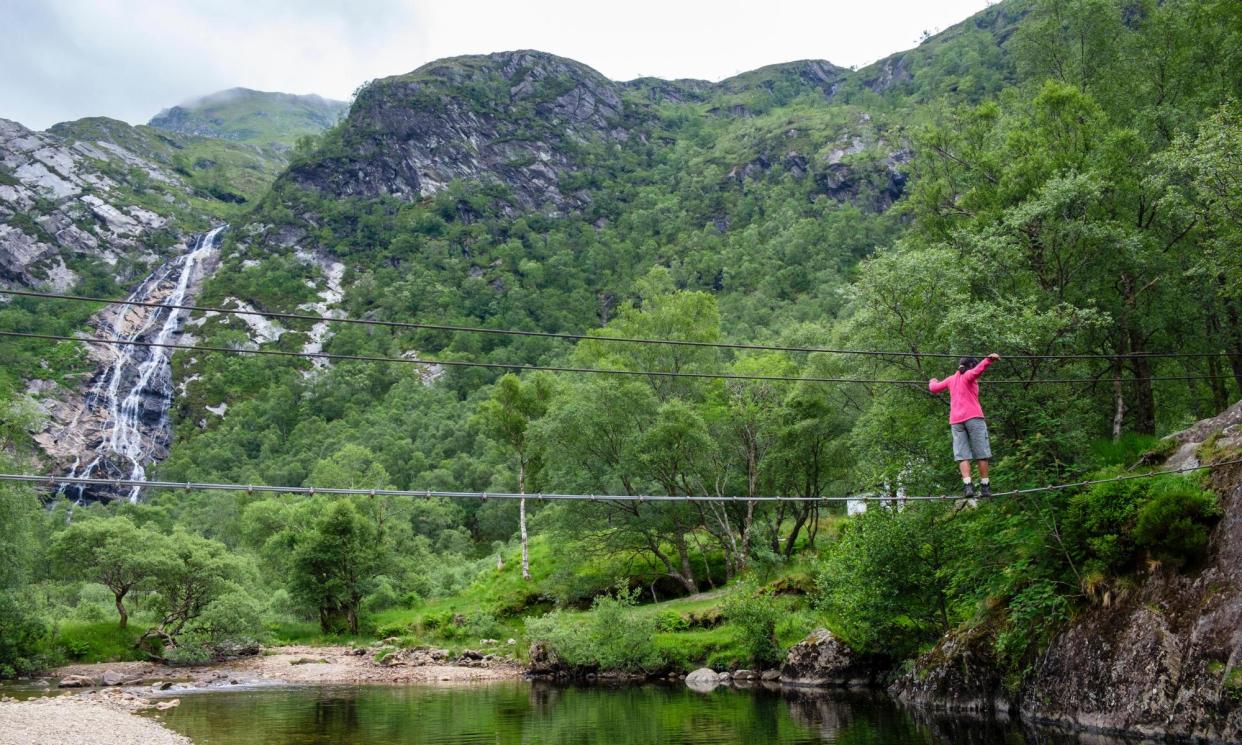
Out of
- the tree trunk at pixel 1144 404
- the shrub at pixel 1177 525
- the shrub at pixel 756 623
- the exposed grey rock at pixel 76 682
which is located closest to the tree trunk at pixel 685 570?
the shrub at pixel 756 623

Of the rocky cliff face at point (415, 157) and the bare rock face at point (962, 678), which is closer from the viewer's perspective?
the bare rock face at point (962, 678)

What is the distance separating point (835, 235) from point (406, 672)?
→ 9431 cm

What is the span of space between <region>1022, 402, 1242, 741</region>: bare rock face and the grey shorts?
5.71m

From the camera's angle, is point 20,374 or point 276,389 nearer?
point 20,374

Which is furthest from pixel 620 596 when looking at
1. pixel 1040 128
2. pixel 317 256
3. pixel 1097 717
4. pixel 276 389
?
pixel 317 256

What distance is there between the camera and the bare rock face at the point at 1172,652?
15.6 metres

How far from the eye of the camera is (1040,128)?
29.4 metres

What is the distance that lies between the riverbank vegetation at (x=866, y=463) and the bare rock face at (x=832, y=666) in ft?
2.53

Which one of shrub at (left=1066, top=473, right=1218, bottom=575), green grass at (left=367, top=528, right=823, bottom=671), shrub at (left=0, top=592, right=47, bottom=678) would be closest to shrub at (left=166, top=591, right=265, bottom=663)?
shrub at (left=0, top=592, right=47, bottom=678)

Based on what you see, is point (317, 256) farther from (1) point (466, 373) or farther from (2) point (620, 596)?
(2) point (620, 596)

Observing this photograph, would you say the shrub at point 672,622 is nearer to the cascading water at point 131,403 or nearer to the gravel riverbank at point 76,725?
the gravel riverbank at point 76,725

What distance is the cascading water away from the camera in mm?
104000

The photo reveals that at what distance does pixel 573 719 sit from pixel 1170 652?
1456cm

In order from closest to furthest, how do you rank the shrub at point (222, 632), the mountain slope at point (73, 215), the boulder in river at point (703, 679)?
1. the boulder in river at point (703, 679)
2. the shrub at point (222, 632)
3. the mountain slope at point (73, 215)
